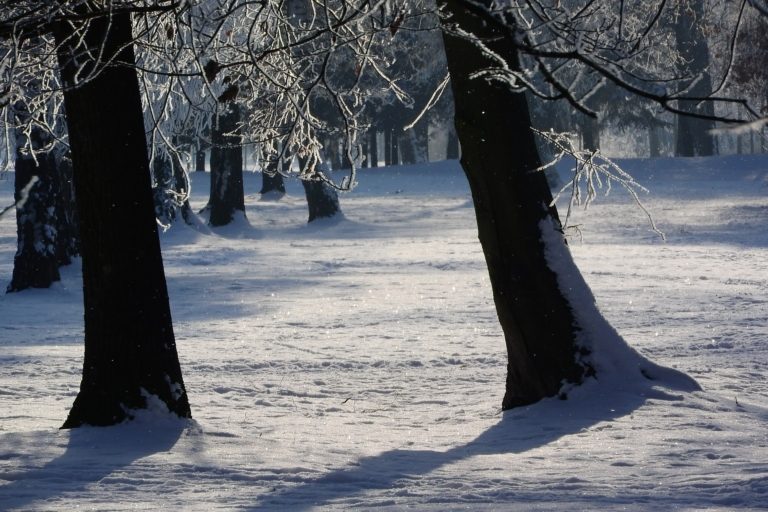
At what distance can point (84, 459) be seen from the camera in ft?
18.6

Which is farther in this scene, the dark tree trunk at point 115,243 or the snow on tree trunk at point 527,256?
the snow on tree trunk at point 527,256

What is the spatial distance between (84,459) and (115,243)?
1393 millimetres

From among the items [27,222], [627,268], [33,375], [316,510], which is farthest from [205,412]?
[627,268]

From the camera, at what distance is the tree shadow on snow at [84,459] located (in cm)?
494

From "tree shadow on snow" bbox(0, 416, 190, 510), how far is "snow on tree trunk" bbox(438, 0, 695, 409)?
2583mm

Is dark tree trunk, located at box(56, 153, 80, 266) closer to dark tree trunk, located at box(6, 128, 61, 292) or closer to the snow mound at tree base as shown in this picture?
dark tree trunk, located at box(6, 128, 61, 292)

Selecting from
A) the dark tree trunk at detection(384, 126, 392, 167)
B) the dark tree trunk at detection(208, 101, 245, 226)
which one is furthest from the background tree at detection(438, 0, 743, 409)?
the dark tree trunk at detection(384, 126, 392, 167)

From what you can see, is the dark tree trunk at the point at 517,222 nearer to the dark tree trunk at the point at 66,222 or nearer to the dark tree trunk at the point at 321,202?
the dark tree trunk at the point at 66,222

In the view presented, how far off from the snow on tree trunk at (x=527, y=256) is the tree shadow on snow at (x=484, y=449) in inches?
9.0

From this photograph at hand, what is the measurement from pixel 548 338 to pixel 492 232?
871 mm

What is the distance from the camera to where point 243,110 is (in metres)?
30.2

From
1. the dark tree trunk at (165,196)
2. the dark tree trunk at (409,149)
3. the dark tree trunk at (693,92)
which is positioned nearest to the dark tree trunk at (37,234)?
the dark tree trunk at (165,196)

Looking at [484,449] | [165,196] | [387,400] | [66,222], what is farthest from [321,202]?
[484,449]

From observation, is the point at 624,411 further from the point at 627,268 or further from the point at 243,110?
the point at 243,110
